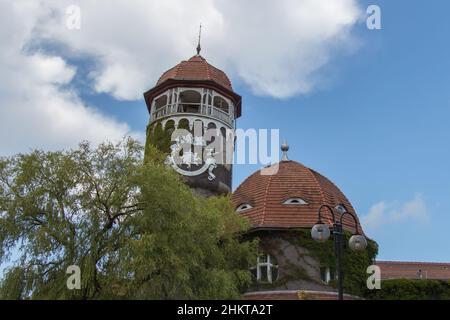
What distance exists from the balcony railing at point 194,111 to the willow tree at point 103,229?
44.4 ft

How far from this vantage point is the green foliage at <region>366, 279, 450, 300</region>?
28234 millimetres

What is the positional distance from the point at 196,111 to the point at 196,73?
2.75m

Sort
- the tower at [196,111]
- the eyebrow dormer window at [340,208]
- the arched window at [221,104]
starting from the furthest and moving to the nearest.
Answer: the arched window at [221,104] → the tower at [196,111] → the eyebrow dormer window at [340,208]

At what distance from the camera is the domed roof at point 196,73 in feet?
116

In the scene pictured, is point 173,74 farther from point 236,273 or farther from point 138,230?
point 138,230

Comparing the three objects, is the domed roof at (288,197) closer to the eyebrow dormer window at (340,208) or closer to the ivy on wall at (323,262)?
the eyebrow dormer window at (340,208)

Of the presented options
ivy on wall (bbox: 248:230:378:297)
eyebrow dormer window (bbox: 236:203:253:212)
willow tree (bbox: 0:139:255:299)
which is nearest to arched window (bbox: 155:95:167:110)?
eyebrow dormer window (bbox: 236:203:253:212)

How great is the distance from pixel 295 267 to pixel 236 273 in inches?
133

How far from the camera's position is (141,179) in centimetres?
1906

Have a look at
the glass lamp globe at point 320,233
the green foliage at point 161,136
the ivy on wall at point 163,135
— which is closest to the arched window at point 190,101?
the ivy on wall at point 163,135

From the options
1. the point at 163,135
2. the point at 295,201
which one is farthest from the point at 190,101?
the point at 295,201

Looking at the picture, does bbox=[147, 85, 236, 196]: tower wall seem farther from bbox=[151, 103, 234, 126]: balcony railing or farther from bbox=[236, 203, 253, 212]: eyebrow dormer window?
bbox=[236, 203, 253, 212]: eyebrow dormer window

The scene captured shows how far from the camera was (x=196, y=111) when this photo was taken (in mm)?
35000
